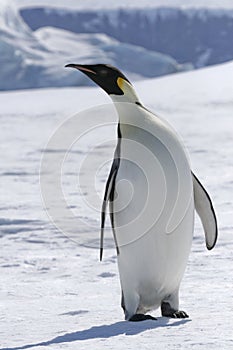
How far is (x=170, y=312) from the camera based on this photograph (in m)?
2.45

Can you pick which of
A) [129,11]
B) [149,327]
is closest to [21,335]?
[149,327]

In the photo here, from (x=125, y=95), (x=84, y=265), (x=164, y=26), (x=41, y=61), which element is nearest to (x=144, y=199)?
(x=125, y=95)

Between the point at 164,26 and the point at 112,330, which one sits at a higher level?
the point at 112,330

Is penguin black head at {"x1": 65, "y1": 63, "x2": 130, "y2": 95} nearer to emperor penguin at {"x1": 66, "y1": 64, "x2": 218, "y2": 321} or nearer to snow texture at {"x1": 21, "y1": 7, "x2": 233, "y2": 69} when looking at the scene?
emperor penguin at {"x1": 66, "y1": 64, "x2": 218, "y2": 321}

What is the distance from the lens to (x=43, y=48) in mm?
29297

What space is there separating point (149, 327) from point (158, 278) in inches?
8.4

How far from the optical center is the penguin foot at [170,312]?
2.43m

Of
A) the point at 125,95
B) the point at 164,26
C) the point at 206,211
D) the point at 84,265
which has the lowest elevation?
the point at 164,26

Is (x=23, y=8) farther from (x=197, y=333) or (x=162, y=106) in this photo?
(x=197, y=333)

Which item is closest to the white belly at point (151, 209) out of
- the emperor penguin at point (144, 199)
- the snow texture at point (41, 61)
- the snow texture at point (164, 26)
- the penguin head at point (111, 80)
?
the emperor penguin at point (144, 199)

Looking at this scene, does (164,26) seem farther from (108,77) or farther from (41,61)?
(108,77)

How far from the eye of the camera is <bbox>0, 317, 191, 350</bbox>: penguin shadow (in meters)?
2.13

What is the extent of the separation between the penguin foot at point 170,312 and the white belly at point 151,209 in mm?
56

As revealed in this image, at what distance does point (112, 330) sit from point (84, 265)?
142 centimetres
